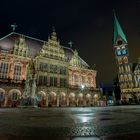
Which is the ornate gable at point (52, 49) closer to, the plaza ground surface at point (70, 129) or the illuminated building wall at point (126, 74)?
the plaza ground surface at point (70, 129)

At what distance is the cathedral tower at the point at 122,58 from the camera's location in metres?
75.0

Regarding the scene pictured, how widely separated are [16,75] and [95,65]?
30.2 meters

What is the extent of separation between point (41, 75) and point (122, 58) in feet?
200

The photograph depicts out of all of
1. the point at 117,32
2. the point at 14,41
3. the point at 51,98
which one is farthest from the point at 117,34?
the point at 14,41

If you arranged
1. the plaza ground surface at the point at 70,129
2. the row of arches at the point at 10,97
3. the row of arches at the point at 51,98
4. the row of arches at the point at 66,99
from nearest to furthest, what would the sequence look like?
the plaza ground surface at the point at 70,129 < the row of arches at the point at 10,97 < the row of arches at the point at 51,98 < the row of arches at the point at 66,99

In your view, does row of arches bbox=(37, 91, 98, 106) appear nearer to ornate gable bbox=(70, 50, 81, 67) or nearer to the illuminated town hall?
the illuminated town hall

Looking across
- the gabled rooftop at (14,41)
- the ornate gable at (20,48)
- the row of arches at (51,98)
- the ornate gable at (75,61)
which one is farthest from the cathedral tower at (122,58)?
the ornate gable at (20,48)

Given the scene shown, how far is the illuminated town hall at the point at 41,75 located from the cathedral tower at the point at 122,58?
34.1 m

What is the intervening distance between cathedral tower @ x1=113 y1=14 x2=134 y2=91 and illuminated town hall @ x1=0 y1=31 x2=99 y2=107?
112 feet

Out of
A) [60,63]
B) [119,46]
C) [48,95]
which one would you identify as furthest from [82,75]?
[119,46]

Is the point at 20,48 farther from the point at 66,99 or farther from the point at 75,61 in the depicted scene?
the point at 75,61

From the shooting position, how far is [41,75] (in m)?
36.9

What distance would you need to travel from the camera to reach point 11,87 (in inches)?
1208

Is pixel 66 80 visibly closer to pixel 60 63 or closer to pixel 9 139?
pixel 60 63
